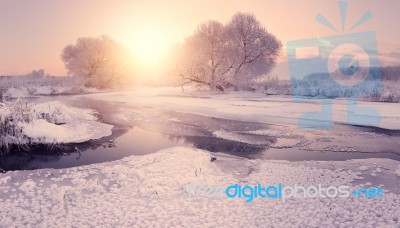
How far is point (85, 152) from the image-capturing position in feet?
31.2

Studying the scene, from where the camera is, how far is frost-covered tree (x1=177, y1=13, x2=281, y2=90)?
109 ft

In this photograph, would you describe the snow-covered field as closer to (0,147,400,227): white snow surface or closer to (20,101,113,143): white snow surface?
(0,147,400,227): white snow surface

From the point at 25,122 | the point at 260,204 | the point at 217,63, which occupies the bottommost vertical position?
the point at 260,204

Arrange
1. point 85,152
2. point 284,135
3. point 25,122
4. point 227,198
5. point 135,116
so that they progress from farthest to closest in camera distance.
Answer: point 135,116 < point 284,135 < point 25,122 < point 85,152 < point 227,198

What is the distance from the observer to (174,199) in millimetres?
5676

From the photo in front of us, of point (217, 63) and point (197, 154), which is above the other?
point (217, 63)

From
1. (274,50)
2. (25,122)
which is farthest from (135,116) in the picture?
(274,50)

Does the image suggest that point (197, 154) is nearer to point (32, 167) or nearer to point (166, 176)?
point (166, 176)

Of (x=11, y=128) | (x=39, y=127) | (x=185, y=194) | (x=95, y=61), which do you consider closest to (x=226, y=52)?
(x=95, y=61)

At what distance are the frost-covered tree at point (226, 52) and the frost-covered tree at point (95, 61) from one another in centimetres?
1693

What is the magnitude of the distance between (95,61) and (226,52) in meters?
22.5

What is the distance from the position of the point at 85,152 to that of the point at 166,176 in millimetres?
3832

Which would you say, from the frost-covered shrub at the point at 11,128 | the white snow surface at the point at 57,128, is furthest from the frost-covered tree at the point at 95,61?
the frost-covered shrub at the point at 11,128

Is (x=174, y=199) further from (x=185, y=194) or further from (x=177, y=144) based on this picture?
(x=177, y=144)
